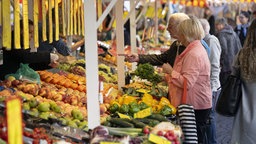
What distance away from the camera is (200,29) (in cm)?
500

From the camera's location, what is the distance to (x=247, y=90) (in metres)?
4.61

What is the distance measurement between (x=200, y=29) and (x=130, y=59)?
142cm

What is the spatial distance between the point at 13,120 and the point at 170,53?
3.65m

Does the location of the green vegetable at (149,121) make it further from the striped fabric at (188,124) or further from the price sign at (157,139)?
the price sign at (157,139)

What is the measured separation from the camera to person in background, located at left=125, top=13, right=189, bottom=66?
590 centimetres

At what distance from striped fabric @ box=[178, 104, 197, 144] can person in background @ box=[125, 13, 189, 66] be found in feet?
4.00

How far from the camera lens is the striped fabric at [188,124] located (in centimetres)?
457

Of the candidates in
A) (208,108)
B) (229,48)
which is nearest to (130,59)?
(208,108)

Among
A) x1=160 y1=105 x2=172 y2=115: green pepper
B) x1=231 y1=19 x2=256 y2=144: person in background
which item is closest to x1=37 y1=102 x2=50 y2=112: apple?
x1=160 y1=105 x2=172 y2=115: green pepper

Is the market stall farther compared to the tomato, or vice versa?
the tomato

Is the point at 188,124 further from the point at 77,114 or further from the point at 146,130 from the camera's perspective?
the point at 77,114

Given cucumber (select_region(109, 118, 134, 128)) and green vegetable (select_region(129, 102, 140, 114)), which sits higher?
green vegetable (select_region(129, 102, 140, 114))

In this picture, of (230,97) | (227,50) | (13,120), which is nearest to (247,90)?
(230,97)

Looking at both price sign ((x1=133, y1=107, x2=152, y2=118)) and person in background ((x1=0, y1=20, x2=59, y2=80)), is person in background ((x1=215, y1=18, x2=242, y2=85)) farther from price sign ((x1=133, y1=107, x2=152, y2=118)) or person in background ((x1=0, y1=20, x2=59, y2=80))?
price sign ((x1=133, y1=107, x2=152, y2=118))
